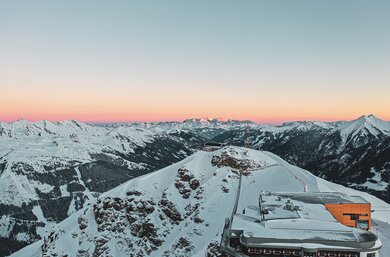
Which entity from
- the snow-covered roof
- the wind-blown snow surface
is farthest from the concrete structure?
the wind-blown snow surface

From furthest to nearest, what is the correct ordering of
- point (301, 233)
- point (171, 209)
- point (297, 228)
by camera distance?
point (171, 209)
point (297, 228)
point (301, 233)

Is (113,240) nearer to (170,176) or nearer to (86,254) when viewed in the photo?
(86,254)

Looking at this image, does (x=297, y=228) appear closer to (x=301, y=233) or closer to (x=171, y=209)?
(x=301, y=233)

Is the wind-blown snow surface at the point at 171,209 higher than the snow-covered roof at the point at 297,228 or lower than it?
lower

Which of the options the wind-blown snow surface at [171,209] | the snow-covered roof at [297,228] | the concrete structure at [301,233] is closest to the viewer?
the concrete structure at [301,233]

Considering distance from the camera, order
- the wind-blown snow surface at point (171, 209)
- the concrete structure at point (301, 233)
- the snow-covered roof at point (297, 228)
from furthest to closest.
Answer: the wind-blown snow surface at point (171, 209)
the snow-covered roof at point (297, 228)
the concrete structure at point (301, 233)

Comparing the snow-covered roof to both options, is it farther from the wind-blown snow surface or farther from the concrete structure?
the wind-blown snow surface

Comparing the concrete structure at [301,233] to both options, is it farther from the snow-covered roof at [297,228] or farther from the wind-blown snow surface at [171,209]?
the wind-blown snow surface at [171,209]

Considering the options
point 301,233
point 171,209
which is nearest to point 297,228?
point 301,233

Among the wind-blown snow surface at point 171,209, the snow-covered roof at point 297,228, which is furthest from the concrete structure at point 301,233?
the wind-blown snow surface at point 171,209
